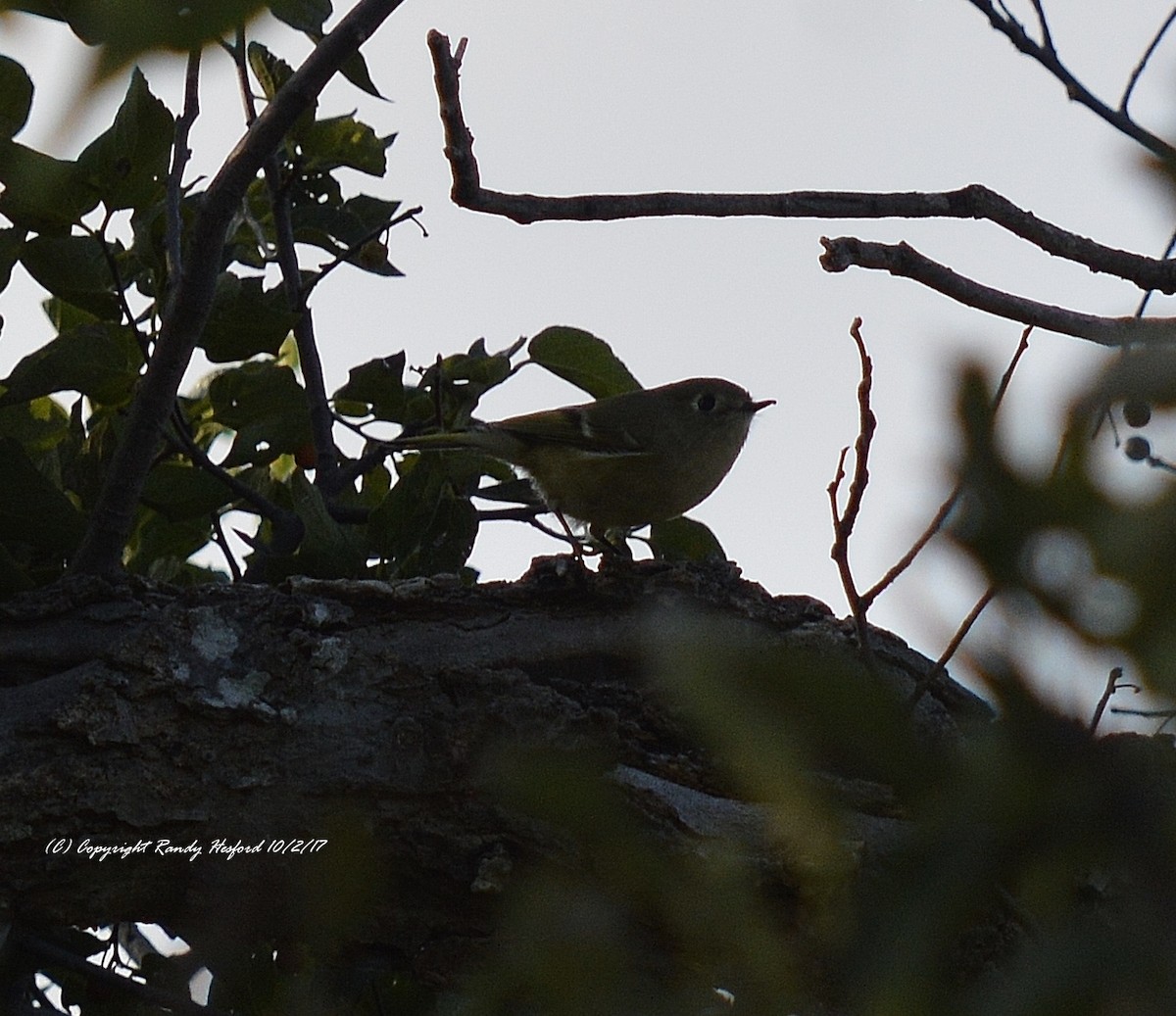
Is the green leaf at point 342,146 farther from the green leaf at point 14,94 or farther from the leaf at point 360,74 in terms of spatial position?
the green leaf at point 14,94

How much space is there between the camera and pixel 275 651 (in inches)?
105

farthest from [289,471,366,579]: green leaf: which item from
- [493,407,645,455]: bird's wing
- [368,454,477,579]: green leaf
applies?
[493,407,645,455]: bird's wing

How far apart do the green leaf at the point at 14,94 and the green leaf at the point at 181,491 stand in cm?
84

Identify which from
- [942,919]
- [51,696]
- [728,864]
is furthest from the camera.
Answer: [51,696]

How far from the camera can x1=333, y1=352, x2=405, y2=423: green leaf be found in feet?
11.9

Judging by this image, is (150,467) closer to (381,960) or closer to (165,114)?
(165,114)

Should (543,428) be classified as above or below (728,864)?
above

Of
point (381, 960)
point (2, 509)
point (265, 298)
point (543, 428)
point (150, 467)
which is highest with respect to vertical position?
point (543, 428)

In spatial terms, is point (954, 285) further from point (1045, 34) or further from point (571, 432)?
point (571, 432)

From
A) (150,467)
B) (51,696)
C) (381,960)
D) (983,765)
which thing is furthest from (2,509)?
(983,765)

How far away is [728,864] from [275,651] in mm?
1893

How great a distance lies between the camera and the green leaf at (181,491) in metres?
3.20

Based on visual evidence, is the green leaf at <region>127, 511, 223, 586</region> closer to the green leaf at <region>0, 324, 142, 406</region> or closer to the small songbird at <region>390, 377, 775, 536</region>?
the green leaf at <region>0, 324, 142, 406</region>

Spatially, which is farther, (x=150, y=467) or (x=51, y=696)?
(x=150, y=467)
